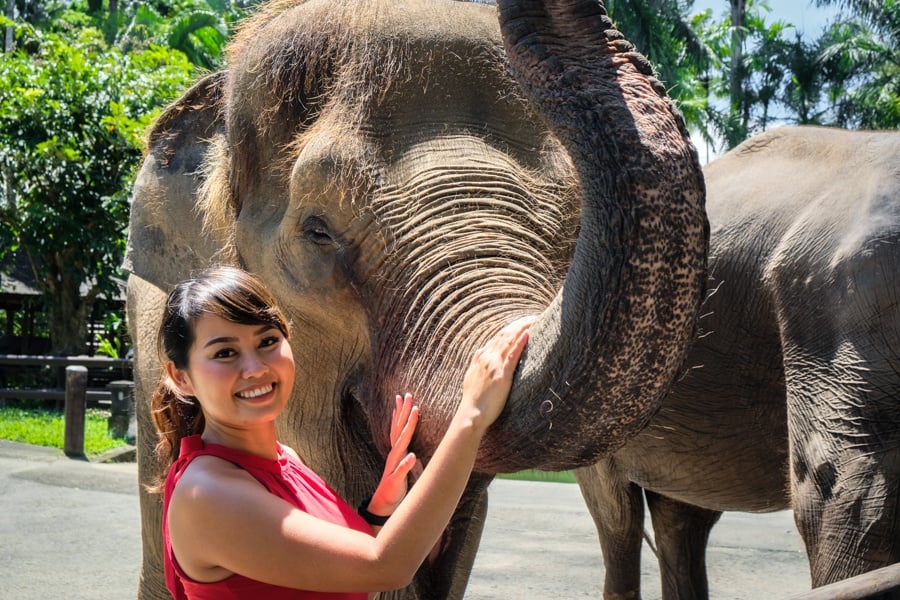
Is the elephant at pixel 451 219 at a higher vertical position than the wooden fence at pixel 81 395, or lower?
higher

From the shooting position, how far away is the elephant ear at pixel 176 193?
373 cm

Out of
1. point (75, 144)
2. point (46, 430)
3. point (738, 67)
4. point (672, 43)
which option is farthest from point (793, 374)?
point (738, 67)

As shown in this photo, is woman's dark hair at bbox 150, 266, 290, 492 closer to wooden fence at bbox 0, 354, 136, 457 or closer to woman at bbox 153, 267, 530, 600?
woman at bbox 153, 267, 530, 600

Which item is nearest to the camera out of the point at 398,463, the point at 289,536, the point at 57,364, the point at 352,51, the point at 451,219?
the point at 289,536

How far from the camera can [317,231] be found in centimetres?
284

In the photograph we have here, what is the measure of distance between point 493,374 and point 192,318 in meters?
0.55

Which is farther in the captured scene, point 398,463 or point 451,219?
point 451,219

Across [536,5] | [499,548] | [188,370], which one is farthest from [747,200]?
[499,548]

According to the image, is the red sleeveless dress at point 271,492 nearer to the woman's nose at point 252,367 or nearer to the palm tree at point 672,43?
the woman's nose at point 252,367

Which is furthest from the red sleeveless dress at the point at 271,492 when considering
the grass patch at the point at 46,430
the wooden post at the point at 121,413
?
the wooden post at the point at 121,413

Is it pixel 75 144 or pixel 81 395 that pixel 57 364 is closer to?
pixel 75 144

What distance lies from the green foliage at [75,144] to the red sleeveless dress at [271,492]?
535 inches

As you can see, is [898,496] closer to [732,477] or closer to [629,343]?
[732,477]

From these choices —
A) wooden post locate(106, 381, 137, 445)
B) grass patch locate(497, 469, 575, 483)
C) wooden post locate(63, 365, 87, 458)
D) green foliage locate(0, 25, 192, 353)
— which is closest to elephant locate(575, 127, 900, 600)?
grass patch locate(497, 469, 575, 483)
